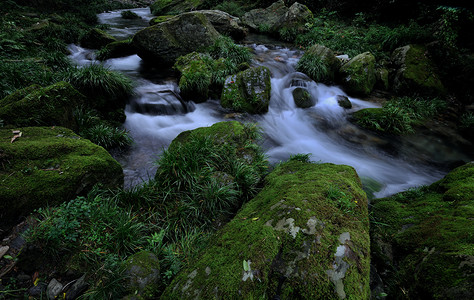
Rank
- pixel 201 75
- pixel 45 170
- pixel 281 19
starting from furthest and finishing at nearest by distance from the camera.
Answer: pixel 281 19, pixel 201 75, pixel 45 170

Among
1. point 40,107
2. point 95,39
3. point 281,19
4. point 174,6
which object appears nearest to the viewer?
point 40,107

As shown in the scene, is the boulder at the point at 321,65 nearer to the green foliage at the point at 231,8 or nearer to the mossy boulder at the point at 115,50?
the mossy boulder at the point at 115,50

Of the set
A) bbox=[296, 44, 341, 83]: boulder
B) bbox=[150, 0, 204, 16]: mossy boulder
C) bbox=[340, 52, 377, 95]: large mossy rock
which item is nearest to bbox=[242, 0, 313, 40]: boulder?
bbox=[296, 44, 341, 83]: boulder

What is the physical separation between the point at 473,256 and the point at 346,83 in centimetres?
894

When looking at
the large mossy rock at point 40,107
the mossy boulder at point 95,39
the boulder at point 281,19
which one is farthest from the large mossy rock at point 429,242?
the boulder at point 281,19

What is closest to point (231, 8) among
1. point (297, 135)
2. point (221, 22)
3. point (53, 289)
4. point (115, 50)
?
point (221, 22)

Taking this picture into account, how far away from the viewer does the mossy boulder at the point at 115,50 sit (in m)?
9.22

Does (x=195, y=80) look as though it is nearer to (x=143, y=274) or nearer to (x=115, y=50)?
(x=115, y=50)

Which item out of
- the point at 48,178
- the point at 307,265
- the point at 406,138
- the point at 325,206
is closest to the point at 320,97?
the point at 406,138

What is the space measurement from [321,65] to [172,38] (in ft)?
21.8

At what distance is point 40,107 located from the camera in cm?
399

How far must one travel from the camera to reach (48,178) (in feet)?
9.30

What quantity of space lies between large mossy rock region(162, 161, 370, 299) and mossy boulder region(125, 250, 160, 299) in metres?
0.34

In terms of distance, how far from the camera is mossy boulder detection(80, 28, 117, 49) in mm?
10125
